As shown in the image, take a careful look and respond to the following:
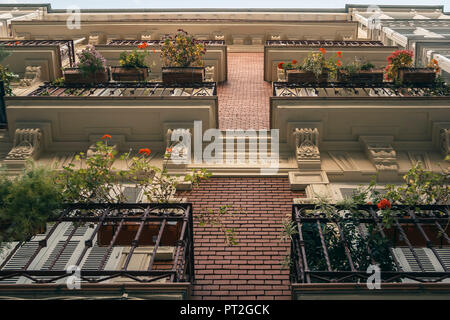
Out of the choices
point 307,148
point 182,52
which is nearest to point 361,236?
point 307,148

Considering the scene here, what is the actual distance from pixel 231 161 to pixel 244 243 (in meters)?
3.64

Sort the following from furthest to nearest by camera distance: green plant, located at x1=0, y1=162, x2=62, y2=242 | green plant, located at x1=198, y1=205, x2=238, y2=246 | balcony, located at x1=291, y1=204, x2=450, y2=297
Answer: green plant, located at x1=198, y1=205, x2=238, y2=246
balcony, located at x1=291, y1=204, x2=450, y2=297
green plant, located at x1=0, y1=162, x2=62, y2=242

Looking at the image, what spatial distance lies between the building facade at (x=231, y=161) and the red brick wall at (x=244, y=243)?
0.03 metres

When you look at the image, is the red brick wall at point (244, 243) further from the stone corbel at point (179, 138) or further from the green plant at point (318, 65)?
the green plant at point (318, 65)

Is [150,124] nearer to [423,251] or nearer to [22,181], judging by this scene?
[22,181]

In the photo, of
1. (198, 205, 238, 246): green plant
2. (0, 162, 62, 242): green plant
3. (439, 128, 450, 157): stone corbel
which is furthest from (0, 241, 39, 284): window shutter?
(439, 128, 450, 157): stone corbel

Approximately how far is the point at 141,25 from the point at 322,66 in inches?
577

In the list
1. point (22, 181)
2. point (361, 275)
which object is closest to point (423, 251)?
point (361, 275)

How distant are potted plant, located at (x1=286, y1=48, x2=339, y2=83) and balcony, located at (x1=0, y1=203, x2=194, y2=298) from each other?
358 inches

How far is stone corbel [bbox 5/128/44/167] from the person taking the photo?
1388 centimetres

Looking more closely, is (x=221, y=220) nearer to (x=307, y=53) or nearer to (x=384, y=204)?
(x=384, y=204)

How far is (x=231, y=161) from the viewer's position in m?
14.0

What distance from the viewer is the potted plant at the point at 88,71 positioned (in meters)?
16.3

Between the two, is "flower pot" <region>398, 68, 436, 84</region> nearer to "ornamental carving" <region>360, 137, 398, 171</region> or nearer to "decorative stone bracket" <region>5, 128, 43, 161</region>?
"ornamental carving" <region>360, 137, 398, 171</region>
